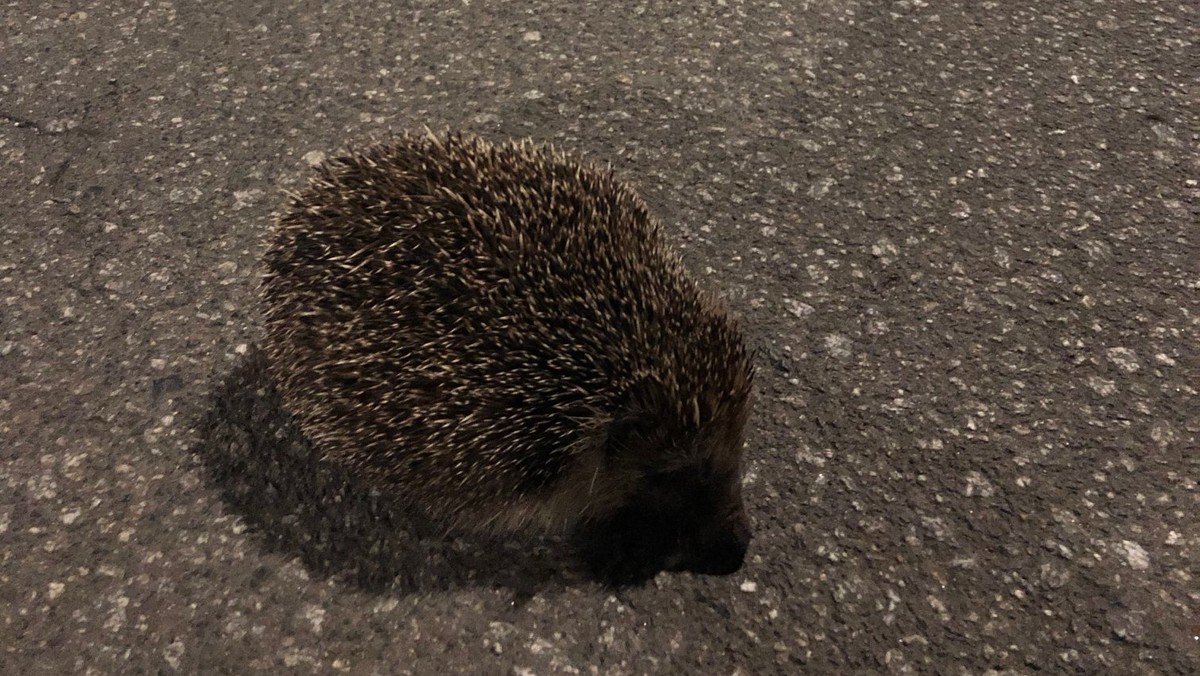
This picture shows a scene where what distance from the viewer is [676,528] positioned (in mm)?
2418

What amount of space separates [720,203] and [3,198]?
9.13 ft

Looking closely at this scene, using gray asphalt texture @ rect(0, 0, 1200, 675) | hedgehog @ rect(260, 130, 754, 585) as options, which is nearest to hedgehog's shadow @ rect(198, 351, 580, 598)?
gray asphalt texture @ rect(0, 0, 1200, 675)

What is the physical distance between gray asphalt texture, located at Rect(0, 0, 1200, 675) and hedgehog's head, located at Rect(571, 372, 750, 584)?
83 mm

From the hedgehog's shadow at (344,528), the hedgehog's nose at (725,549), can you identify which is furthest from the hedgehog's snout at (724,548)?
the hedgehog's shadow at (344,528)

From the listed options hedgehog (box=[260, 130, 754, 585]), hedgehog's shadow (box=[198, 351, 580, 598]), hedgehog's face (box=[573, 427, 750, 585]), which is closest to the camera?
Result: hedgehog (box=[260, 130, 754, 585])

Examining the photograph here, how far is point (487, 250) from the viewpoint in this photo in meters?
2.10

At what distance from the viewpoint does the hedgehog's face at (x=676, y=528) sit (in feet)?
7.41

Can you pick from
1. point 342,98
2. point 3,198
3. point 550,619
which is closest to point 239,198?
point 342,98

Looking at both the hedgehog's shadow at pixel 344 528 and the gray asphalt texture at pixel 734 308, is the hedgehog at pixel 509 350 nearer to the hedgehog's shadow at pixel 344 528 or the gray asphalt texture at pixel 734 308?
the hedgehog's shadow at pixel 344 528

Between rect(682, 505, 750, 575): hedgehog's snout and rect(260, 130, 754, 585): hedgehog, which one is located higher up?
rect(260, 130, 754, 585): hedgehog

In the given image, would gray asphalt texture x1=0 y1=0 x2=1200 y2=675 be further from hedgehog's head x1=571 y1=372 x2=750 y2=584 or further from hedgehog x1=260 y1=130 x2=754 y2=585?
hedgehog x1=260 y1=130 x2=754 y2=585

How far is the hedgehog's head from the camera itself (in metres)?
2.14

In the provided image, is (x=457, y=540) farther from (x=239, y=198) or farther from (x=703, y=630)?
(x=239, y=198)

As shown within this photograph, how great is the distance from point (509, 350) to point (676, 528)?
75cm
